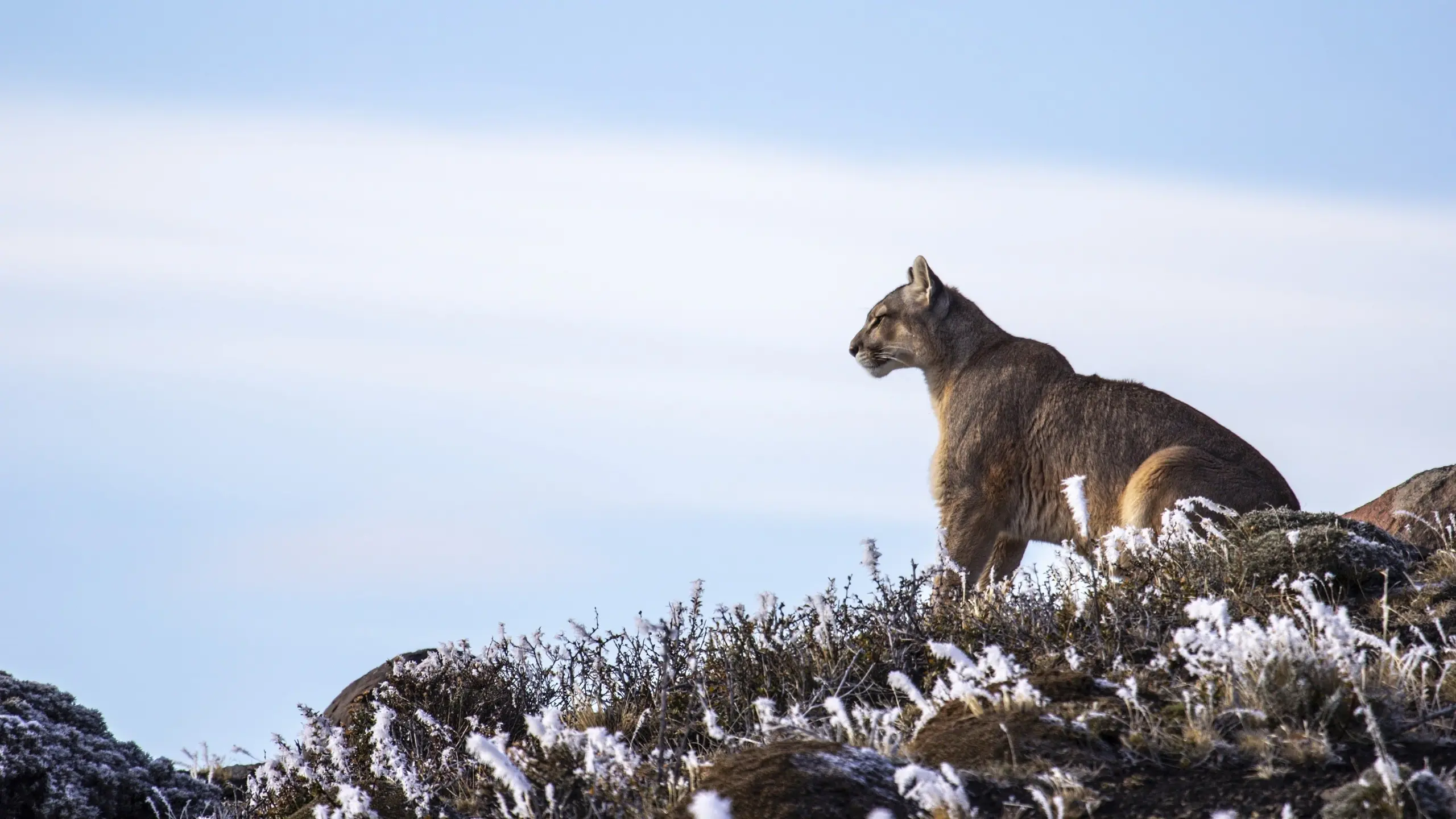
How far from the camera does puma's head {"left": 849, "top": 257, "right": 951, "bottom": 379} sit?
1145 centimetres

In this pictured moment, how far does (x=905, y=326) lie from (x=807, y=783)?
746 cm

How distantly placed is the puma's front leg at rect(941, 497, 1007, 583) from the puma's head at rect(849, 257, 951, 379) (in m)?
1.58

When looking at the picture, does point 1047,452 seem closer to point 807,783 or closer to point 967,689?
point 967,689

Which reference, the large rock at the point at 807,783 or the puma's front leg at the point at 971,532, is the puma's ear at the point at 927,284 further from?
the large rock at the point at 807,783

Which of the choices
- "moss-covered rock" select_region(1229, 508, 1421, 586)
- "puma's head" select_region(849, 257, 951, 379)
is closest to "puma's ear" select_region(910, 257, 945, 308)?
"puma's head" select_region(849, 257, 951, 379)

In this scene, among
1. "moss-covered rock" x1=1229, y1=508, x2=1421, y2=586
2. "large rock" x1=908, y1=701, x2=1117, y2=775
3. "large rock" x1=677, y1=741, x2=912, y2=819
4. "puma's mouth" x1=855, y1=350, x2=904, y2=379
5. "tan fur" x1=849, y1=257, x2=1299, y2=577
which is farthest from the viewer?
"puma's mouth" x1=855, y1=350, x2=904, y2=379

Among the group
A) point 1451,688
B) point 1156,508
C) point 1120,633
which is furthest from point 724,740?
point 1156,508

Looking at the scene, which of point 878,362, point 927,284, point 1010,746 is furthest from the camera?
point 878,362

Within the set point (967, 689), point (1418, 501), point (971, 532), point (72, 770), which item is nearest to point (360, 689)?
point (72, 770)

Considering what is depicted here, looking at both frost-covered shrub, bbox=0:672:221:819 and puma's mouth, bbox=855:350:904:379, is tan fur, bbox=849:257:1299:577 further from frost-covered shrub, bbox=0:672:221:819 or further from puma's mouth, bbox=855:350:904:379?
frost-covered shrub, bbox=0:672:221:819

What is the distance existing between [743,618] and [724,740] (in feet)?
5.44

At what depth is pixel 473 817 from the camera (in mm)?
5586

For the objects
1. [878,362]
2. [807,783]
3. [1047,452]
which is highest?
[878,362]

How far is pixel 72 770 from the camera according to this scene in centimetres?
834
